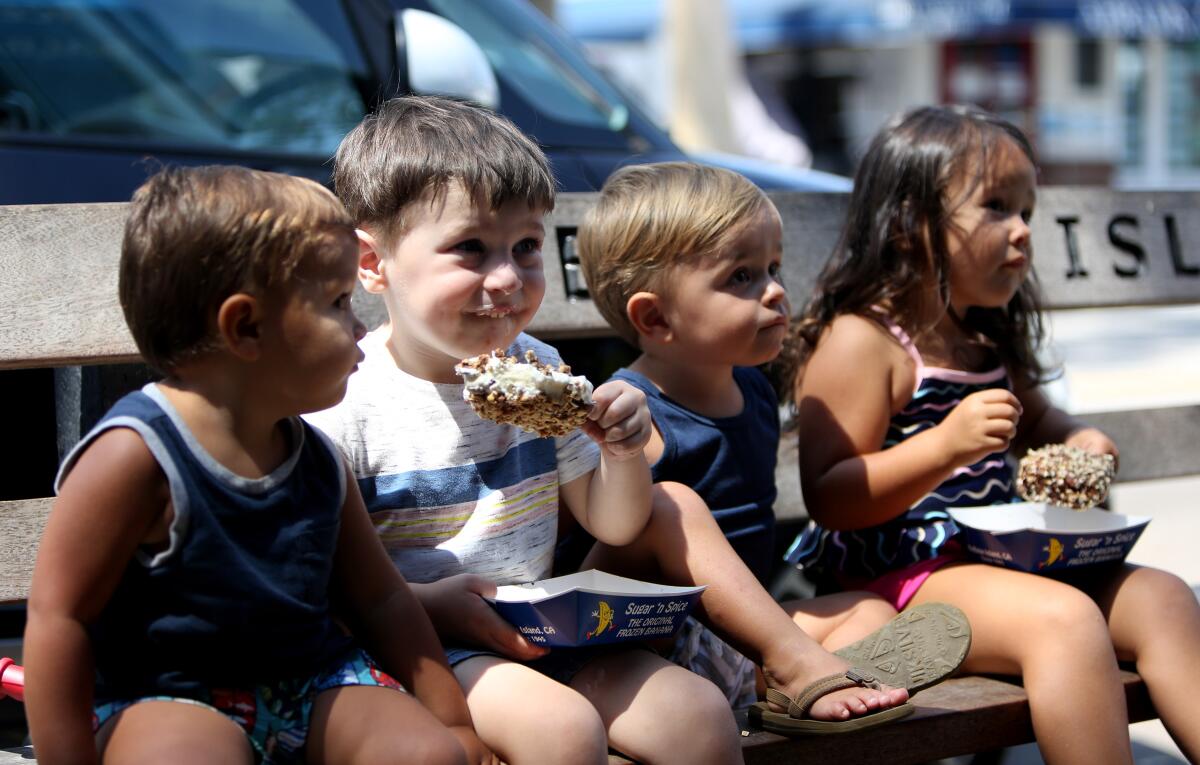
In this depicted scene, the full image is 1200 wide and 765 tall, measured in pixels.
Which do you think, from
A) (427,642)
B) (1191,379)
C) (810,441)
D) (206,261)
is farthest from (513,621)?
(1191,379)

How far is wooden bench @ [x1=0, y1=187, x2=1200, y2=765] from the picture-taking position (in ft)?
7.14

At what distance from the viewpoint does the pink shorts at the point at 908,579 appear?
2.55 meters

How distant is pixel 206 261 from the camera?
5.55ft

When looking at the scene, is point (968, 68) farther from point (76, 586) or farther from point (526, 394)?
point (76, 586)

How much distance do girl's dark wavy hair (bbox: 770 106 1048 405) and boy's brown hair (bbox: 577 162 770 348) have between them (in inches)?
16.2

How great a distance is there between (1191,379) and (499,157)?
26.8 feet

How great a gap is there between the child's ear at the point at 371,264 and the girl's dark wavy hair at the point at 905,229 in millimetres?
940

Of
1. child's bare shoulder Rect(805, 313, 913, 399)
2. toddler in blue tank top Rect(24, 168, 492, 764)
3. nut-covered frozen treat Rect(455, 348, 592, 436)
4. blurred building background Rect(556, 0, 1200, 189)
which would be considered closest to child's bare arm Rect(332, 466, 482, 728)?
toddler in blue tank top Rect(24, 168, 492, 764)

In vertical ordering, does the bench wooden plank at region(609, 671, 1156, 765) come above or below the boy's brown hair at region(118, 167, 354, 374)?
below

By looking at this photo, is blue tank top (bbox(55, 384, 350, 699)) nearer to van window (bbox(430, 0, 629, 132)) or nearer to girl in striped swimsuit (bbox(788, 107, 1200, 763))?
girl in striped swimsuit (bbox(788, 107, 1200, 763))

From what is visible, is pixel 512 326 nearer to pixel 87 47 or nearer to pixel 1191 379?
pixel 87 47

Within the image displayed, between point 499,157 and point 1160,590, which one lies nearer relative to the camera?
point 499,157

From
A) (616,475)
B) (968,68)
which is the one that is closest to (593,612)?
(616,475)

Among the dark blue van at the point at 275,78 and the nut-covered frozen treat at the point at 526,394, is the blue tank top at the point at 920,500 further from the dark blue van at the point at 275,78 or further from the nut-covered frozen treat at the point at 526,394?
the dark blue van at the point at 275,78
